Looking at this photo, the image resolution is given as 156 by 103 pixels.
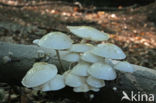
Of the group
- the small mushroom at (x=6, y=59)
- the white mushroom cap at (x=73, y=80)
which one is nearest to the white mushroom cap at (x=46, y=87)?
the white mushroom cap at (x=73, y=80)

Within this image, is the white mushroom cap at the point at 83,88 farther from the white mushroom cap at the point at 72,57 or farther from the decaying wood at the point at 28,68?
the decaying wood at the point at 28,68

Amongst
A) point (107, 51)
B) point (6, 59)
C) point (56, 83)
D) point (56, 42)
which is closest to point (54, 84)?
point (56, 83)

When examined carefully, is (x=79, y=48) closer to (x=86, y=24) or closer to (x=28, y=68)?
(x=28, y=68)

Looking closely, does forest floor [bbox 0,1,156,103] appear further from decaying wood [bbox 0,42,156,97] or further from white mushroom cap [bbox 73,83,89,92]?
white mushroom cap [bbox 73,83,89,92]

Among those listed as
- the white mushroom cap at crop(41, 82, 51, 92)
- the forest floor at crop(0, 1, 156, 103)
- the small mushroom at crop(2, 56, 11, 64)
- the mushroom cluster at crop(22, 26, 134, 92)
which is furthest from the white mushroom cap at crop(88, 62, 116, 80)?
the forest floor at crop(0, 1, 156, 103)

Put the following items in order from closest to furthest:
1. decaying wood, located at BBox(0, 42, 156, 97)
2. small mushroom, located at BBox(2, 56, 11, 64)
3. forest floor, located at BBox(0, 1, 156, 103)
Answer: decaying wood, located at BBox(0, 42, 156, 97) → small mushroom, located at BBox(2, 56, 11, 64) → forest floor, located at BBox(0, 1, 156, 103)

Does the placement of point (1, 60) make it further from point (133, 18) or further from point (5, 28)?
point (133, 18)
